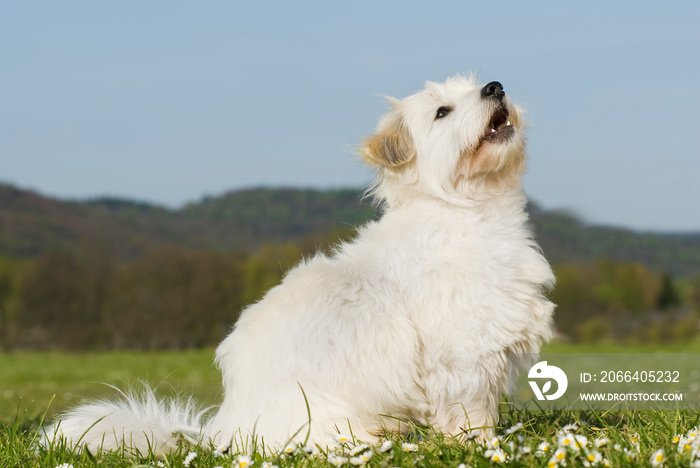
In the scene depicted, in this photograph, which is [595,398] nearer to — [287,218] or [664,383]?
[664,383]

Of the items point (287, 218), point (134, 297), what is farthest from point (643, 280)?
point (287, 218)

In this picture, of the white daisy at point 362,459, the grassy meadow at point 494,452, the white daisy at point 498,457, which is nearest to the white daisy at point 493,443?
the grassy meadow at point 494,452

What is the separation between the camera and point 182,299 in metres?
35.3

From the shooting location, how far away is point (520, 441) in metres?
3.66

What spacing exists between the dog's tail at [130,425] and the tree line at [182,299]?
2652cm

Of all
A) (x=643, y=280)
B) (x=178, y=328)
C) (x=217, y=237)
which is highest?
(x=643, y=280)

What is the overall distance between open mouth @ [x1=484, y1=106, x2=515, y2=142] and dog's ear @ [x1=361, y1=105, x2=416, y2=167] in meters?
0.50

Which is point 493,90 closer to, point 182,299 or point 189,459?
point 189,459

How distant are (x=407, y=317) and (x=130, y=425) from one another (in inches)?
74.6

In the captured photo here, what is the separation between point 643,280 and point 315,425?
3545 cm

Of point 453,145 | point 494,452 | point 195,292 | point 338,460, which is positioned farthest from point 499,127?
point 195,292

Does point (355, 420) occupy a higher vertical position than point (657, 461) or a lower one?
lower

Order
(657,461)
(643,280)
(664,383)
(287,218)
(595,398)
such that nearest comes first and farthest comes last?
1. (657,461)
2. (595,398)
3. (664,383)
4. (643,280)
5. (287,218)

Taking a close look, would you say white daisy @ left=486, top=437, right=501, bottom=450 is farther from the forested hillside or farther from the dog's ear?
the forested hillside
